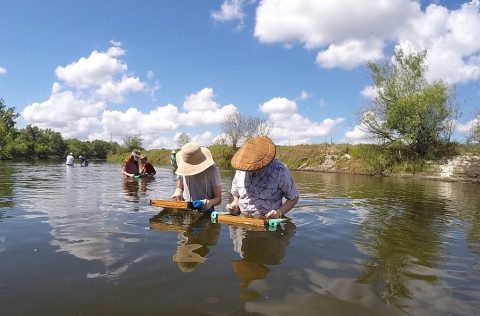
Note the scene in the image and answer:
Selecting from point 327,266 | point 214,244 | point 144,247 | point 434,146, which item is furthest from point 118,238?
point 434,146

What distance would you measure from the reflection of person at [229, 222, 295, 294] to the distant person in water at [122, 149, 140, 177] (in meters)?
12.6

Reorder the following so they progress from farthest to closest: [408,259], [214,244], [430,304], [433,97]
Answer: [433,97] → [214,244] → [408,259] → [430,304]

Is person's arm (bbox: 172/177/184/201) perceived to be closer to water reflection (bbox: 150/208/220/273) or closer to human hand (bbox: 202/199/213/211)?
water reflection (bbox: 150/208/220/273)

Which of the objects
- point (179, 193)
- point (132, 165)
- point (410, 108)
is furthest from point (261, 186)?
point (410, 108)

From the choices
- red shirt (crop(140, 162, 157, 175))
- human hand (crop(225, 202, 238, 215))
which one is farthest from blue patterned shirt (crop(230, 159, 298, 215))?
red shirt (crop(140, 162, 157, 175))

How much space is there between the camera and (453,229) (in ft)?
25.7

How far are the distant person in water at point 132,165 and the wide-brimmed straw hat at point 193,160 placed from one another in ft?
38.9

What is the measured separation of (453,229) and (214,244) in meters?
5.16

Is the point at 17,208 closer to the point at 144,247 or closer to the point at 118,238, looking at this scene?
the point at 118,238

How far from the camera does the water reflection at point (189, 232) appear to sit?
4957 millimetres

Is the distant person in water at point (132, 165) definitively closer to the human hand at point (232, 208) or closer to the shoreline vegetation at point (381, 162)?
the human hand at point (232, 208)

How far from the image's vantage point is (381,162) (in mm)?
38125

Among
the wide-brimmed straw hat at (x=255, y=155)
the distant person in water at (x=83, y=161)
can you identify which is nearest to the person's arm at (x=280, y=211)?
the wide-brimmed straw hat at (x=255, y=155)

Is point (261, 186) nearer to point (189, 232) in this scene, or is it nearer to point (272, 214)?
point (272, 214)
